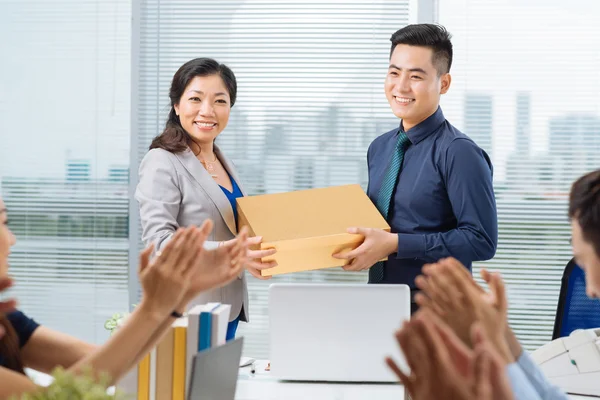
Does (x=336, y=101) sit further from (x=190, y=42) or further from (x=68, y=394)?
(x=68, y=394)

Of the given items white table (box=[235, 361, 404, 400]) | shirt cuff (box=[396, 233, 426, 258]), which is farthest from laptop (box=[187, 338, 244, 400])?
shirt cuff (box=[396, 233, 426, 258])

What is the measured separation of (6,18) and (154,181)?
2.05 meters

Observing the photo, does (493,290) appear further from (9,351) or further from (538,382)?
(9,351)

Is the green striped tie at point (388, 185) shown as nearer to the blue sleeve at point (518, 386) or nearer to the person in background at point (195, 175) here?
the person in background at point (195, 175)

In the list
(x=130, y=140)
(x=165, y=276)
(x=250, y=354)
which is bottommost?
(x=250, y=354)

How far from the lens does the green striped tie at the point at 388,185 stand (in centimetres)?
253

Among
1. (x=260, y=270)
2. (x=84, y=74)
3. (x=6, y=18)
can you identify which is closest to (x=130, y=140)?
(x=84, y=74)

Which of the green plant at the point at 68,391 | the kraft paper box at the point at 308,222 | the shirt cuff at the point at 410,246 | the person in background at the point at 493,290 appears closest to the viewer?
the green plant at the point at 68,391

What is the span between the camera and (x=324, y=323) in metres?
1.91

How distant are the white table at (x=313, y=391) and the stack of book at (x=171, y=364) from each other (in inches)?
15.0

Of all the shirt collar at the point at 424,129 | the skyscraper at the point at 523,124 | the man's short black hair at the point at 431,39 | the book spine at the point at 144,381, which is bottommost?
the book spine at the point at 144,381

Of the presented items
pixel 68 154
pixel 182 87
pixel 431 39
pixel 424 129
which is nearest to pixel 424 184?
pixel 424 129

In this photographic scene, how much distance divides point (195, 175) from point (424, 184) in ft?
2.64

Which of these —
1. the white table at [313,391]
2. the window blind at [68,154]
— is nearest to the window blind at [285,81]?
the window blind at [68,154]
